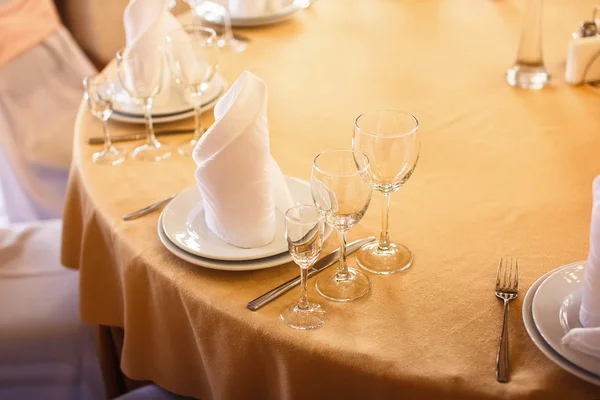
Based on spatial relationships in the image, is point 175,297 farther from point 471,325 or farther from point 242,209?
point 471,325

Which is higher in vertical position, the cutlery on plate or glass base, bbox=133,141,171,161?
the cutlery on plate

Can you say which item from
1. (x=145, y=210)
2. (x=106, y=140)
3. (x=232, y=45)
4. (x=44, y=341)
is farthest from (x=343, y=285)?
(x=232, y=45)

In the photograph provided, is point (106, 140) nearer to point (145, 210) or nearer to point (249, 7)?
point (145, 210)

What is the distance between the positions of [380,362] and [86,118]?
3.14 ft

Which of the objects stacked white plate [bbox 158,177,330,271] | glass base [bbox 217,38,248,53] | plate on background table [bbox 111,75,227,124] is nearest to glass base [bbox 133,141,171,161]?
plate on background table [bbox 111,75,227,124]

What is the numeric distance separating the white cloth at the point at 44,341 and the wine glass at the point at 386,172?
2.50ft

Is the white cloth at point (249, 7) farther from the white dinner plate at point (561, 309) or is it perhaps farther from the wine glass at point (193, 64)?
→ the white dinner plate at point (561, 309)

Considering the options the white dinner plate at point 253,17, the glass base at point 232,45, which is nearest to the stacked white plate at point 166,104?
the glass base at point 232,45

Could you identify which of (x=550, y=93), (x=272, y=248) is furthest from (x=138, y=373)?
(x=550, y=93)

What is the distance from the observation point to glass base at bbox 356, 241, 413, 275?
1042 mm

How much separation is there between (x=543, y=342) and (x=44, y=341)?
1.06 metres

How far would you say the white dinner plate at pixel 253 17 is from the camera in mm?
2031

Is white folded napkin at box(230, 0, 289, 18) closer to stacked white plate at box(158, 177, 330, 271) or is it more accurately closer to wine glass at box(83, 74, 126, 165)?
wine glass at box(83, 74, 126, 165)

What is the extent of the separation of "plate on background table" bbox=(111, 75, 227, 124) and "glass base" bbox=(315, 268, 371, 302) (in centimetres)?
63
